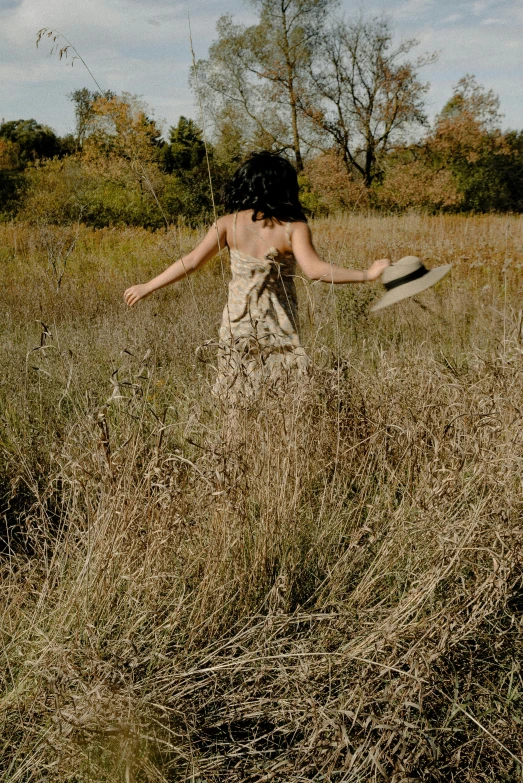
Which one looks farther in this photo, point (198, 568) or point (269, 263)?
point (269, 263)

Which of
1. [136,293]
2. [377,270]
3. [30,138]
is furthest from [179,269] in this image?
[30,138]

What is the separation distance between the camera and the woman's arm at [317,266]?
8.16 feet

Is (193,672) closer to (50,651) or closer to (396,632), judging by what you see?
(50,651)

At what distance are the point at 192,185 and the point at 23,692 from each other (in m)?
17.9

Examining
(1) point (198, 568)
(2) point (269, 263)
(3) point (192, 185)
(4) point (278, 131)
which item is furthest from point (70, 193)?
(1) point (198, 568)

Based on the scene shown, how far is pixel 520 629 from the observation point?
69.2 inches

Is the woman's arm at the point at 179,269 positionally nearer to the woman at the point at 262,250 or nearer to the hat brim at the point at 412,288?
the woman at the point at 262,250

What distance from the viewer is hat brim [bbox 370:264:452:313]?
2.13 meters

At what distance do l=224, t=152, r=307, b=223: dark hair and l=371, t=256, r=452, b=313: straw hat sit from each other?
0.79 metres

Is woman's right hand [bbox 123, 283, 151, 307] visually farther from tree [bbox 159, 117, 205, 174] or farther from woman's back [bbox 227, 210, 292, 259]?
tree [bbox 159, 117, 205, 174]

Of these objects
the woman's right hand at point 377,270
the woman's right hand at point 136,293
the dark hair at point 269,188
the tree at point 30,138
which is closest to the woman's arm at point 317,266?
the woman's right hand at point 377,270

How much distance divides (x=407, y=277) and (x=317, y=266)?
0.60 meters

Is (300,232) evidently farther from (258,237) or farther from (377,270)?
(377,270)

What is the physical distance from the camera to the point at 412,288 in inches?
84.8
